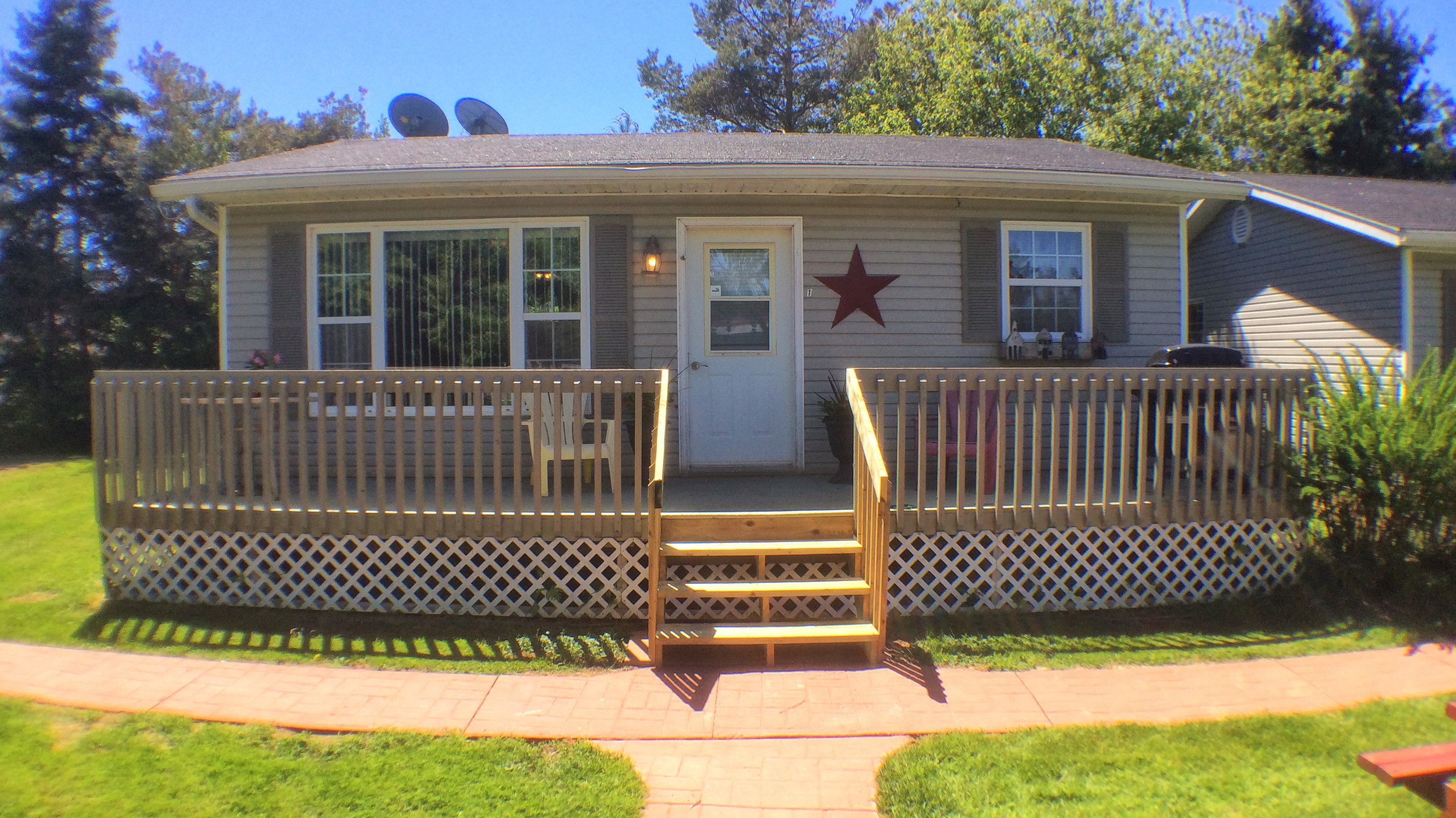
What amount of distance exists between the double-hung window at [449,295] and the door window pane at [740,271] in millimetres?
1073

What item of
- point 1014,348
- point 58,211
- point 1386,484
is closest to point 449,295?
point 1014,348

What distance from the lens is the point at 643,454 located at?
6562 mm

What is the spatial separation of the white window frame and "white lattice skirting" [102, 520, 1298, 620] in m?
2.48

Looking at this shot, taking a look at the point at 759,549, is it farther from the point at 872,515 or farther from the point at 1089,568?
the point at 1089,568

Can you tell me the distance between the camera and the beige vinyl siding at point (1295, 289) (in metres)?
8.69

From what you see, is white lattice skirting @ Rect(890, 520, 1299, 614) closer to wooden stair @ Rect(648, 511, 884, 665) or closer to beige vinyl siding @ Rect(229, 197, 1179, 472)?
wooden stair @ Rect(648, 511, 884, 665)

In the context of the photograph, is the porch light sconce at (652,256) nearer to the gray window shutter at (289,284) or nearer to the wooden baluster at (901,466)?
the wooden baluster at (901,466)

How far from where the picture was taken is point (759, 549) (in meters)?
4.34

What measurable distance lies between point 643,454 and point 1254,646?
13.5 feet

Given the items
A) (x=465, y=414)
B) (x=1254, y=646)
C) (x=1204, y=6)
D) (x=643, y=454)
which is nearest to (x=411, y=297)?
(x=465, y=414)

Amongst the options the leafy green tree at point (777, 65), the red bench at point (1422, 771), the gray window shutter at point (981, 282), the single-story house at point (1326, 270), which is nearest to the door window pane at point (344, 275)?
the gray window shutter at point (981, 282)

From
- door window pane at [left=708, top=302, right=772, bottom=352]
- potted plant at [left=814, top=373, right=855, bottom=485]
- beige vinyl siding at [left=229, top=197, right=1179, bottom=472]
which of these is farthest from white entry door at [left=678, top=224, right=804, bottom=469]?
potted plant at [left=814, top=373, right=855, bottom=485]

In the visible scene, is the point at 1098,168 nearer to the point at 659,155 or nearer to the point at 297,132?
the point at 659,155

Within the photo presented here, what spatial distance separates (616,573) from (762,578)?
2.76 ft
